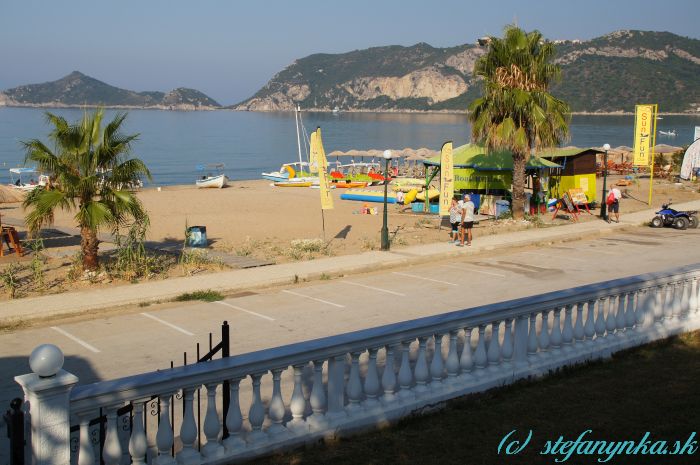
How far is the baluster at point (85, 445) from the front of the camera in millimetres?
4871

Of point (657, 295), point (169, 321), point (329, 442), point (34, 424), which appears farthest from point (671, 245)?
point (34, 424)

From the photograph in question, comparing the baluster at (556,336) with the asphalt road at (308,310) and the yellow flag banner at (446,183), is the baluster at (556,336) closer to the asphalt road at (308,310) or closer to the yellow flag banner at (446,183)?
the asphalt road at (308,310)

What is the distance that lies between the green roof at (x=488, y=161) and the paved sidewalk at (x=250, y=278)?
7337mm

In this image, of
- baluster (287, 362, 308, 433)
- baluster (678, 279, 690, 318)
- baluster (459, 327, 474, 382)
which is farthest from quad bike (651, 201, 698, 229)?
baluster (287, 362, 308, 433)

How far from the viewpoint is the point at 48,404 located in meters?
Answer: 4.58

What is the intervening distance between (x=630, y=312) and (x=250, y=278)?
922 cm

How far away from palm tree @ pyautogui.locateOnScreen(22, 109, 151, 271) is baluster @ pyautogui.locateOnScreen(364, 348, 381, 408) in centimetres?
1055

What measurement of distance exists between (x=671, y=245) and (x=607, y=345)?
51.3ft

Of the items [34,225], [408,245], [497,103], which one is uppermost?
[497,103]

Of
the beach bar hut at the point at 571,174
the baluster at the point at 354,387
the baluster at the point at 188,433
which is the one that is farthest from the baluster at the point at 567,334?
the beach bar hut at the point at 571,174

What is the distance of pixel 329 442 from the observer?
606 cm

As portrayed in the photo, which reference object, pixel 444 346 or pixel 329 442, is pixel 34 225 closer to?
pixel 444 346

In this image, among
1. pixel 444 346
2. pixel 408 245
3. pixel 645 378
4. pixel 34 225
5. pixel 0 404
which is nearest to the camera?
pixel 645 378

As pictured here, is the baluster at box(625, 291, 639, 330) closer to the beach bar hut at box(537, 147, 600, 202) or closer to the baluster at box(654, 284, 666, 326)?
the baluster at box(654, 284, 666, 326)
